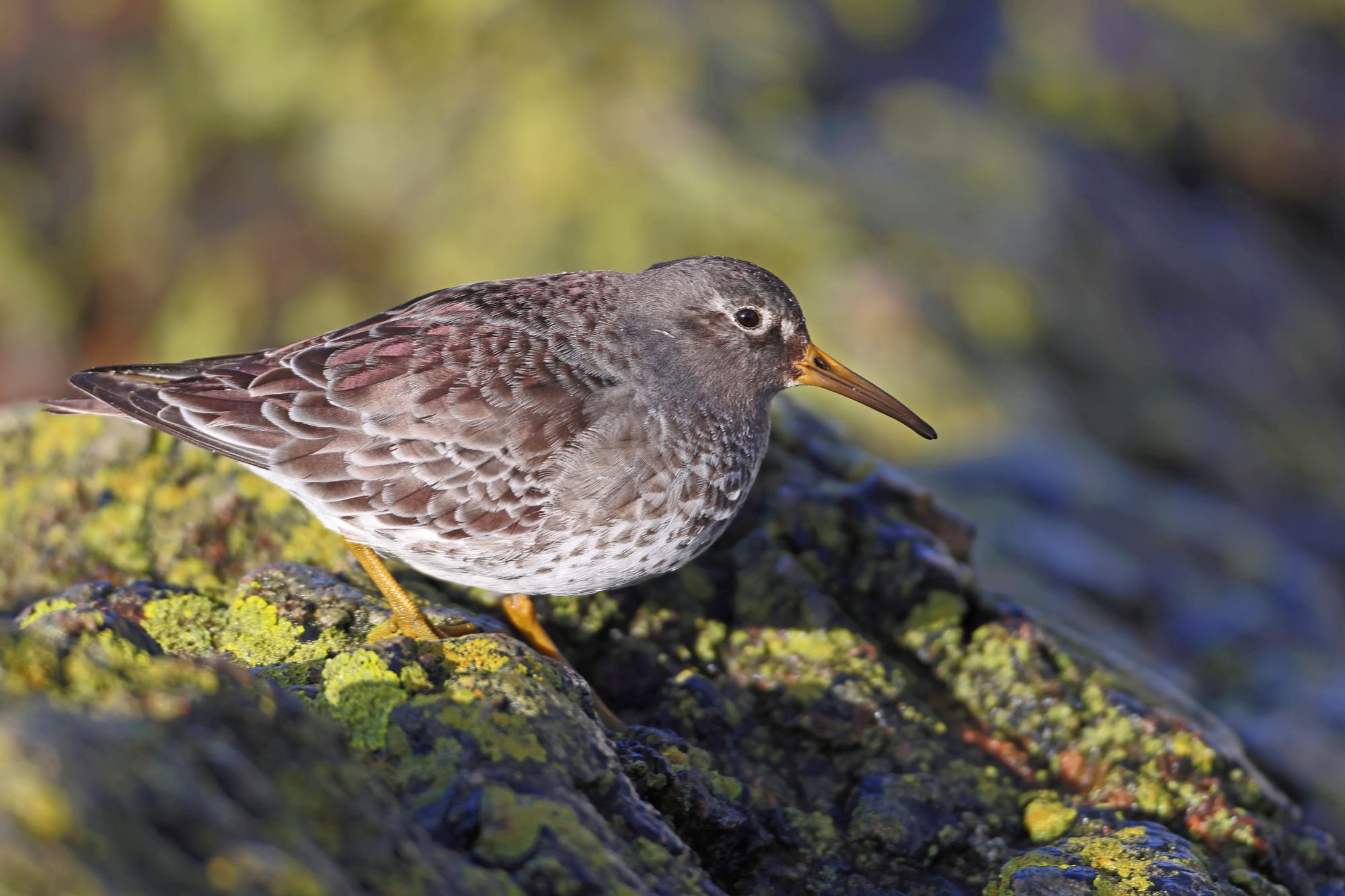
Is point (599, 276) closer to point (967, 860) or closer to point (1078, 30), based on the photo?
point (967, 860)

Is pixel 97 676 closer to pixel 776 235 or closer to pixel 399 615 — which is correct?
pixel 399 615

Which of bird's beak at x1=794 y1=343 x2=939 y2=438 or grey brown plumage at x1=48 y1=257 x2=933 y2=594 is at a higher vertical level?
bird's beak at x1=794 y1=343 x2=939 y2=438

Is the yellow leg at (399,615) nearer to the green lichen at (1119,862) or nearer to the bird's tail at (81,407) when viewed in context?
the bird's tail at (81,407)

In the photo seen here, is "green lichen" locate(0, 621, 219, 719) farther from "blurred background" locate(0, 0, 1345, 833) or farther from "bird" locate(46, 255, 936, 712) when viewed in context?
"blurred background" locate(0, 0, 1345, 833)

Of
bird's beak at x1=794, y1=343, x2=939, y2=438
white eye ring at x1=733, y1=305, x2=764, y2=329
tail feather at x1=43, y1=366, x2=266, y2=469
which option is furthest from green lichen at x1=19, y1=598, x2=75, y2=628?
bird's beak at x1=794, y1=343, x2=939, y2=438

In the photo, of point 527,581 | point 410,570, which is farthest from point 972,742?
point 410,570
